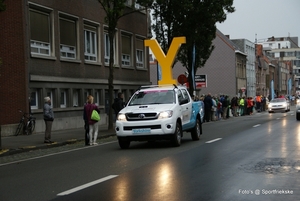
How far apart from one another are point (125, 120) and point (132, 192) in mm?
7535

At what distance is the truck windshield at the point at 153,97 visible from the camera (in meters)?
16.9

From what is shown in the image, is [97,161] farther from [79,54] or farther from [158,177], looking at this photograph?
[79,54]

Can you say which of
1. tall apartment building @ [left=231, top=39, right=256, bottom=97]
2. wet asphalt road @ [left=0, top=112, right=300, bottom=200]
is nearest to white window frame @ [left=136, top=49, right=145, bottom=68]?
wet asphalt road @ [left=0, top=112, right=300, bottom=200]

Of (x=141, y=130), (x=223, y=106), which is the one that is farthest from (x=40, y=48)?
(x=223, y=106)

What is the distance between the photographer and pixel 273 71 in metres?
115

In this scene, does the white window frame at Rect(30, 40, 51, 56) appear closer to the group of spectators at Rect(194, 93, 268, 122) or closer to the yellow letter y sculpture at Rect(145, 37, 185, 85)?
the yellow letter y sculpture at Rect(145, 37, 185, 85)

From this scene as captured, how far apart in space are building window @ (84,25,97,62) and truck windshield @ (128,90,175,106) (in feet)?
51.4

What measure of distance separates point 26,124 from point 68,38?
7172 mm

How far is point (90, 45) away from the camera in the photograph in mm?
33344

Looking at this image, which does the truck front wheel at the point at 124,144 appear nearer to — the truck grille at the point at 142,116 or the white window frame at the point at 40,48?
the truck grille at the point at 142,116

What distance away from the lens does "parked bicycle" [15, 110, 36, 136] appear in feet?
81.4

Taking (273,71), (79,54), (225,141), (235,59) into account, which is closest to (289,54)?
(273,71)

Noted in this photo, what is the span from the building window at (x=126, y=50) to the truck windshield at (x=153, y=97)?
20998 millimetres

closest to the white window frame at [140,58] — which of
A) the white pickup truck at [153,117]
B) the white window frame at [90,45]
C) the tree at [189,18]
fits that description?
the tree at [189,18]
